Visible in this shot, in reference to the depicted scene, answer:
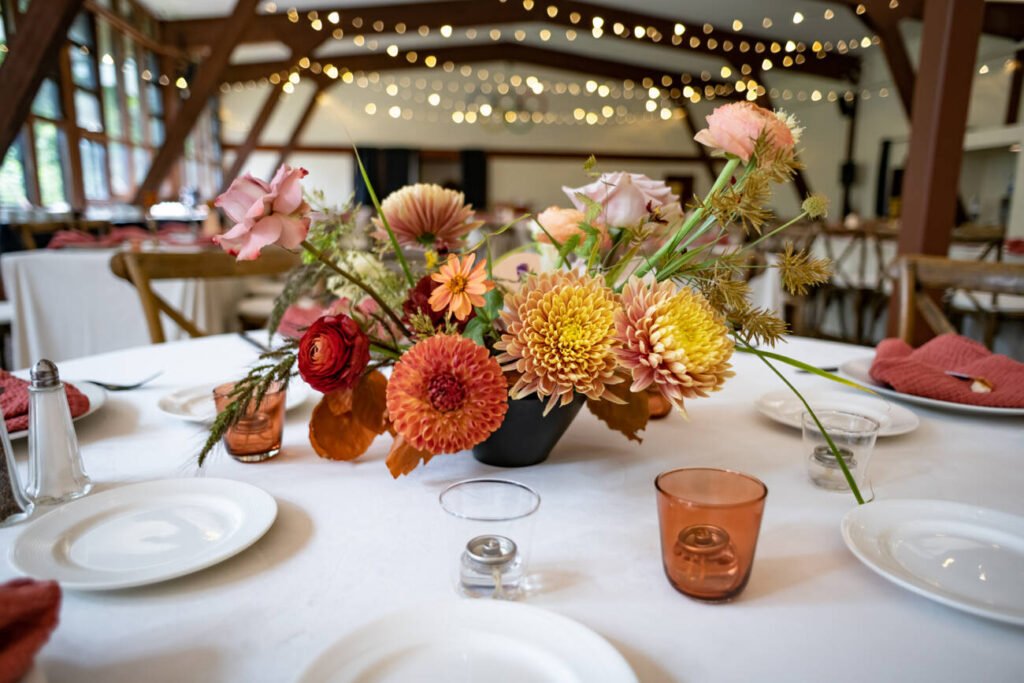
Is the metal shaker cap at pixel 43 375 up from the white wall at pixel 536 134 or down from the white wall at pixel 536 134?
down

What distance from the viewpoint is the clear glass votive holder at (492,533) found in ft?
1.60

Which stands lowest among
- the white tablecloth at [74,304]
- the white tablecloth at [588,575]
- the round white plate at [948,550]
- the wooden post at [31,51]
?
the white tablecloth at [74,304]

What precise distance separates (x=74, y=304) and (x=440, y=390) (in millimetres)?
3253

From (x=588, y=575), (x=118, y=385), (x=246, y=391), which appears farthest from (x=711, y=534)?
(x=118, y=385)

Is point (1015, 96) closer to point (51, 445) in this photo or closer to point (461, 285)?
point (461, 285)

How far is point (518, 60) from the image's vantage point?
11070mm

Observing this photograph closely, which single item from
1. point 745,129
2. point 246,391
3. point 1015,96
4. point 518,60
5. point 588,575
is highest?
point 518,60

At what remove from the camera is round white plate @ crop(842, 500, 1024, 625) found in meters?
0.50

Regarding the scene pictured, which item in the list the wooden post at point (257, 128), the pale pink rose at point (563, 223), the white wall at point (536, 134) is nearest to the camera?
the pale pink rose at point (563, 223)

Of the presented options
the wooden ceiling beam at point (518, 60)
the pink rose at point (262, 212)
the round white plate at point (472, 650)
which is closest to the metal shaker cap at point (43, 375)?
the pink rose at point (262, 212)

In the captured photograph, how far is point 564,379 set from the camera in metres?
0.59

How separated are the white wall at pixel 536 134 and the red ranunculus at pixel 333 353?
10.3 m

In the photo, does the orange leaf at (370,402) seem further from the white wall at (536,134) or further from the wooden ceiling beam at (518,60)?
the wooden ceiling beam at (518,60)

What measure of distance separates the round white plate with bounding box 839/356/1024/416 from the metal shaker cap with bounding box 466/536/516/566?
0.72 m
